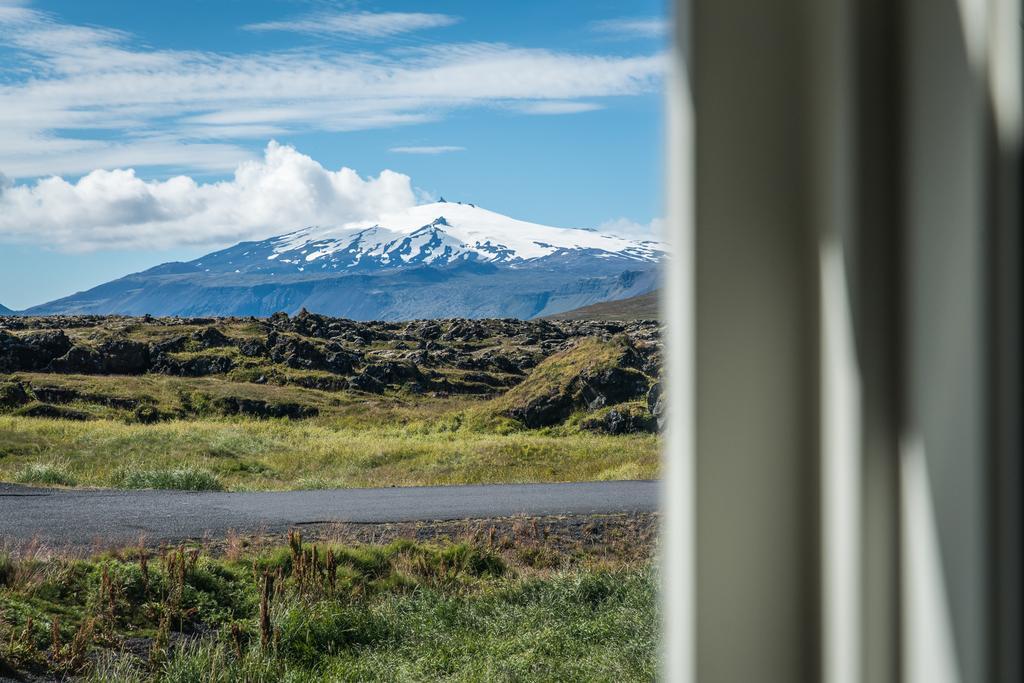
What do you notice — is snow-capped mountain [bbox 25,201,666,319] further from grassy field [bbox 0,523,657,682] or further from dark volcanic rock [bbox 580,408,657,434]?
grassy field [bbox 0,523,657,682]

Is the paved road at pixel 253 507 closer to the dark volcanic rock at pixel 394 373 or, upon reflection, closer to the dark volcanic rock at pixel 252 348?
the dark volcanic rock at pixel 394 373

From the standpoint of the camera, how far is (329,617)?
7.91ft

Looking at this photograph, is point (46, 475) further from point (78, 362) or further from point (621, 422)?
point (621, 422)

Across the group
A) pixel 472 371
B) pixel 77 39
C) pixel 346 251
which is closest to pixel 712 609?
pixel 472 371

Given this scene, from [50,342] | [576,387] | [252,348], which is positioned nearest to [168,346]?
[252,348]

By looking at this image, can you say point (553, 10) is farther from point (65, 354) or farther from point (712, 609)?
point (712, 609)

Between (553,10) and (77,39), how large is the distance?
11273 mm

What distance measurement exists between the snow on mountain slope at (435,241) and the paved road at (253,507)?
1498 inches

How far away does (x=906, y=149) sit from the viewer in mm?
279

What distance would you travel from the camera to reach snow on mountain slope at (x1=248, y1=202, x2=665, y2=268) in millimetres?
57531

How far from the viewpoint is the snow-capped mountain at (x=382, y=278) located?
50562mm

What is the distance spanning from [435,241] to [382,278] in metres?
25.6

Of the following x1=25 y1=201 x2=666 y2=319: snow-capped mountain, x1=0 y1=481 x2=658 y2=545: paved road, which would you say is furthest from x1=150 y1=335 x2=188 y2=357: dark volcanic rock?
x1=25 y1=201 x2=666 y2=319: snow-capped mountain

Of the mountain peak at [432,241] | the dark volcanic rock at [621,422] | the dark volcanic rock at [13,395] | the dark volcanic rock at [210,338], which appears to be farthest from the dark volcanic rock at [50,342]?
the mountain peak at [432,241]
